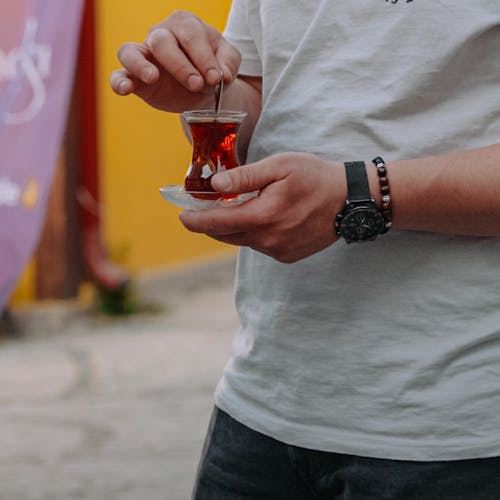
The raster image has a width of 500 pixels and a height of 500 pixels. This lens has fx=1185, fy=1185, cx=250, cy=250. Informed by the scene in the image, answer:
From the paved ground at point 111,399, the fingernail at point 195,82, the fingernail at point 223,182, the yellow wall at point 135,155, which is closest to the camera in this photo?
the fingernail at point 223,182

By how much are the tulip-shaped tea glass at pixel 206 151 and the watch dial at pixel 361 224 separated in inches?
7.3

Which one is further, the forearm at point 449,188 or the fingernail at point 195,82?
the fingernail at point 195,82

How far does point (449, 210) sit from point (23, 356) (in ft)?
14.2

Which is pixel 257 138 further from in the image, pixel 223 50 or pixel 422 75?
pixel 422 75

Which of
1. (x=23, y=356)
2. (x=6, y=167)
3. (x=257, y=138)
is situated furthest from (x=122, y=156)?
(x=257, y=138)

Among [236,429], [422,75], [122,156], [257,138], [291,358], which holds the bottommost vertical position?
[122,156]

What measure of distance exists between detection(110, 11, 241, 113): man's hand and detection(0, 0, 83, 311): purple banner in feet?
8.92

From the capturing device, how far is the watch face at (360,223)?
142 centimetres

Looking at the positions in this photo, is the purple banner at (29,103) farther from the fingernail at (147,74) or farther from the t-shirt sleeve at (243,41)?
the fingernail at (147,74)

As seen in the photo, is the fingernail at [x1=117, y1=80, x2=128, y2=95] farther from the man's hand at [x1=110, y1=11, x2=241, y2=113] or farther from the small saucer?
the small saucer

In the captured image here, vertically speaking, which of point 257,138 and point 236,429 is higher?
point 257,138

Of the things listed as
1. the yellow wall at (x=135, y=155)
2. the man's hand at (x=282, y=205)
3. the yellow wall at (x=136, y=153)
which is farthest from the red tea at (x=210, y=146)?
the yellow wall at (x=136, y=153)

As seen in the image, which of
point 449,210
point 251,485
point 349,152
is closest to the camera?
point 449,210

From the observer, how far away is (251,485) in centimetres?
164
